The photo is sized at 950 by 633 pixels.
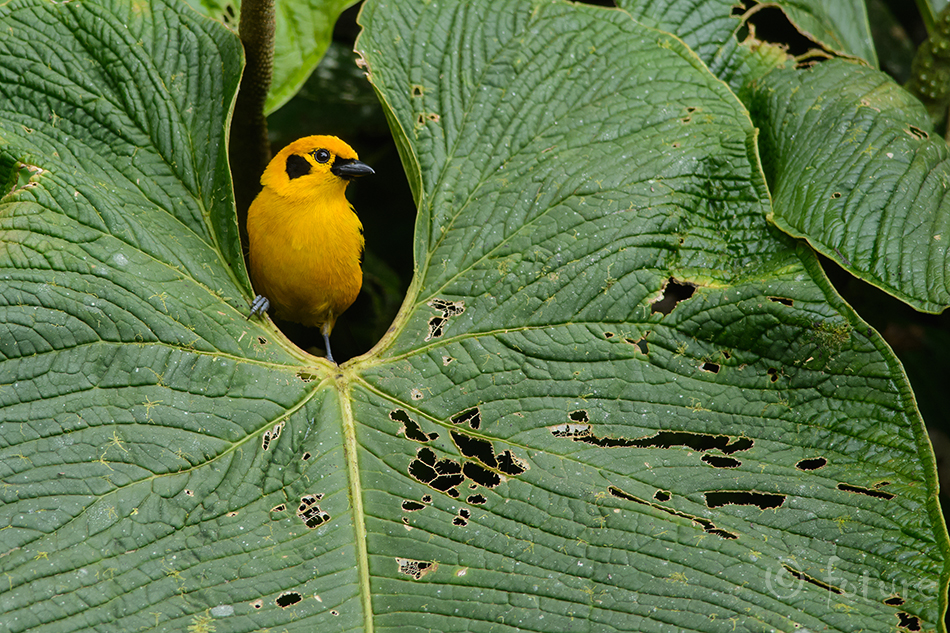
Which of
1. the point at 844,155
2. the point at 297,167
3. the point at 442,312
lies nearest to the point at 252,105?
the point at 297,167

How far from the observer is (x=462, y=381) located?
5.07ft

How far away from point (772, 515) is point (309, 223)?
131cm

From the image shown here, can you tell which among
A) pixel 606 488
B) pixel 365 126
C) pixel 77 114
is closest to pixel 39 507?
pixel 77 114

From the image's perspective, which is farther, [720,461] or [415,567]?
[720,461]

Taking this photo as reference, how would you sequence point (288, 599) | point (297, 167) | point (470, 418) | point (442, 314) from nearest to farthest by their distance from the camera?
point (288, 599)
point (470, 418)
point (442, 314)
point (297, 167)

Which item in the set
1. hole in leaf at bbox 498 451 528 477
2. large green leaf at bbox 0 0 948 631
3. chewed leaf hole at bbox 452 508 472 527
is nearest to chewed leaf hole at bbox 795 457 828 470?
large green leaf at bbox 0 0 948 631

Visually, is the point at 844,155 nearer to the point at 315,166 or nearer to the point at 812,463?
the point at 812,463

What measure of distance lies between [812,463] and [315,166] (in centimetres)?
146

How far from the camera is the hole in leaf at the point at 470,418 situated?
150 centimetres

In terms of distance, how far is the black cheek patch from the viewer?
6.79 feet

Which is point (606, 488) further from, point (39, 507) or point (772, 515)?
point (39, 507)

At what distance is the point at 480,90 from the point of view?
1.79 metres

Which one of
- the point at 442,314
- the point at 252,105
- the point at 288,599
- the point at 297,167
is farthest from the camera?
the point at 297,167

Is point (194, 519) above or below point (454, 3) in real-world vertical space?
below
